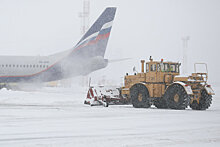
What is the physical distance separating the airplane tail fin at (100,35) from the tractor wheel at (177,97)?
44.0ft

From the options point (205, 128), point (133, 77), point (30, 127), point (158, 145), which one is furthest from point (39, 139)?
point (133, 77)

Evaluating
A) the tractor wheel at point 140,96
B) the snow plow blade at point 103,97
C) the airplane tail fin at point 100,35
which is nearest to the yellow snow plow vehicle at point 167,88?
the tractor wheel at point 140,96

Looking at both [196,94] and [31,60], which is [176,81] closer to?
[196,94]

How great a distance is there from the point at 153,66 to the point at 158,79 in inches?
31.8

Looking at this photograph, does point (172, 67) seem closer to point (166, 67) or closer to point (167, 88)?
point (166, 67)

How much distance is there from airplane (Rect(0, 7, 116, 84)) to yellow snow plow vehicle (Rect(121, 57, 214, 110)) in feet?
34.7

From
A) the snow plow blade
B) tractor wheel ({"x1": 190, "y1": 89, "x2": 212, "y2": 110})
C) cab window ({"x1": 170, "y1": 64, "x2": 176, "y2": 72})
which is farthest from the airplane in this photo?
tractor wheel ({"x1": 190, "y1": 89, "x2": 212, "y2": 110})

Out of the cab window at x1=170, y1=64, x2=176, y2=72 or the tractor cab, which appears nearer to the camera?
the tractor cab

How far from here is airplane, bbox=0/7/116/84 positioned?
2911 centimetres

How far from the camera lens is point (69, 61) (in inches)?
1204

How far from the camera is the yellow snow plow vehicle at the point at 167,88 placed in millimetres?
16344

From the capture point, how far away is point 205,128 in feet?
30.1

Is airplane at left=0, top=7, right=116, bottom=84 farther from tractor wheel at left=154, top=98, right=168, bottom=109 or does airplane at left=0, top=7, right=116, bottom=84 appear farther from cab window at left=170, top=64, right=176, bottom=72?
cab window at left=170, top=64, right=176, bottom=72

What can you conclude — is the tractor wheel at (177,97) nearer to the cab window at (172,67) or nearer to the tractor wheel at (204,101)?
the tractor wheel at (204,101)
